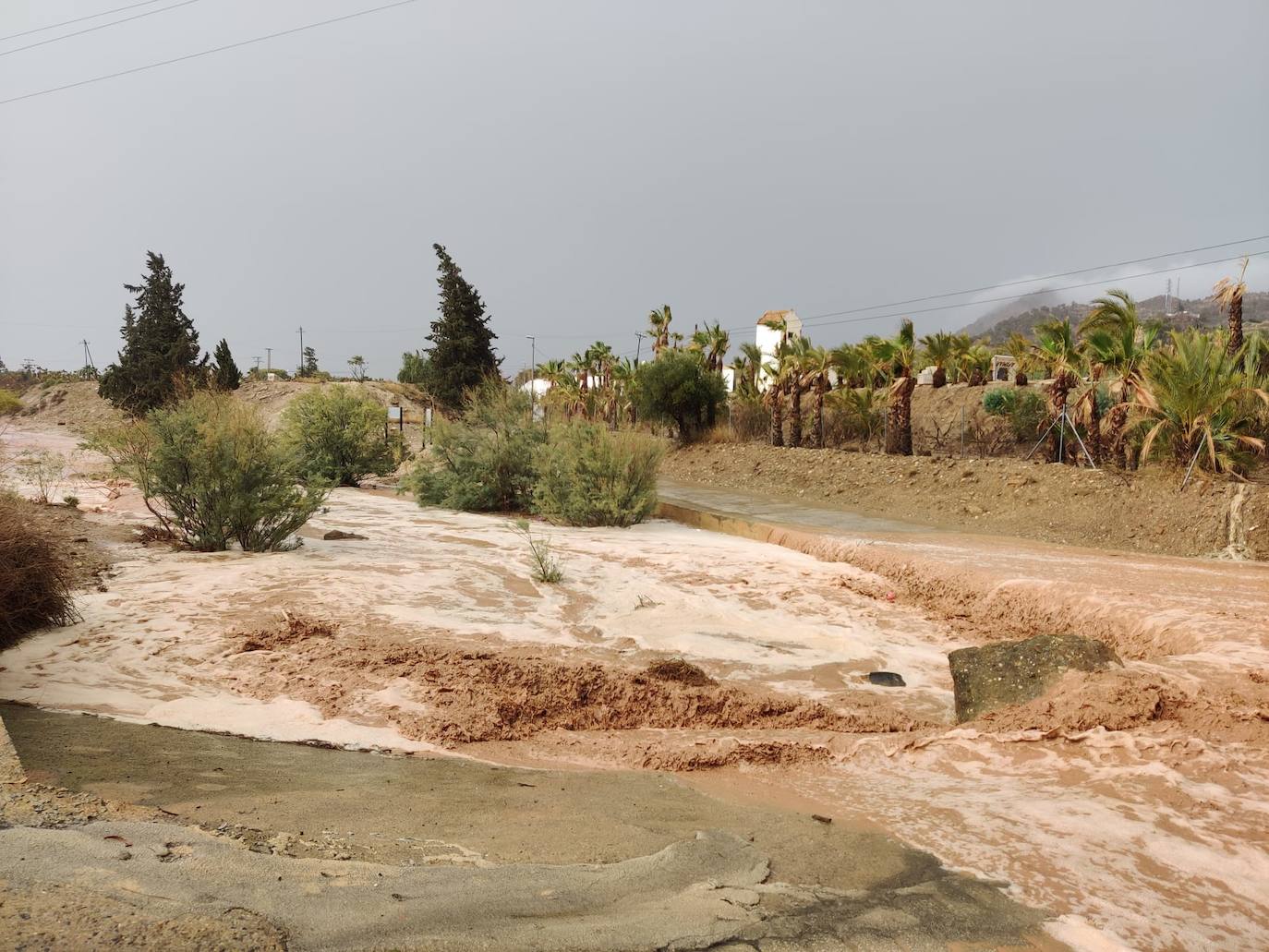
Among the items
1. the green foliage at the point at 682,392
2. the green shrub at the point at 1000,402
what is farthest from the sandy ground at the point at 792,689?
the green foliage at the point at 682,392

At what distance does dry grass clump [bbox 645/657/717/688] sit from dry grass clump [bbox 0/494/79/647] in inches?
214

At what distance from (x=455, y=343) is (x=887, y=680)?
48567 mm

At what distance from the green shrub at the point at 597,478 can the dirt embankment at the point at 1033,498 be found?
7.59 metres

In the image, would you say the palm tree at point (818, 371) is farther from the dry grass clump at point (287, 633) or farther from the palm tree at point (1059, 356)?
the dry grass clump at point (287, 633)

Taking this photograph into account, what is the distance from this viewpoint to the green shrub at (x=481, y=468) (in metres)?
22.7

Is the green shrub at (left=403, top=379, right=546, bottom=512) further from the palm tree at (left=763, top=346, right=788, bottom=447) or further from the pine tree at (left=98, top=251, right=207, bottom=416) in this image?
the pine tree at (left=98, top=251, right=207, bottom=416)

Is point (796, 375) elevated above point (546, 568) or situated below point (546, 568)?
above

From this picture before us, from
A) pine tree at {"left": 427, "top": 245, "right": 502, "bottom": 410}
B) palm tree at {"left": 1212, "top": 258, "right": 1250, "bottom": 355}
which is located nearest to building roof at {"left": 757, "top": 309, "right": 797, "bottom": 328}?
pine tree at {"left": 427, "top": 245, "right": 502, "bottom": 410}

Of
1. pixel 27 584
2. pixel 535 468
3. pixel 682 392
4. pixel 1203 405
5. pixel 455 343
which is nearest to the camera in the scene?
pixel 27 584

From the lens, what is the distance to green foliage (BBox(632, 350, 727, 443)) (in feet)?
139

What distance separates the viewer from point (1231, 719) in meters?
6.42

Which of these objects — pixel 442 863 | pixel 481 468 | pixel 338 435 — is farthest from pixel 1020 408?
pixel 442 863

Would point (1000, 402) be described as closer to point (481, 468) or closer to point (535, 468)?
point (535, 468)

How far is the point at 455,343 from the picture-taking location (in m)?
54.8
